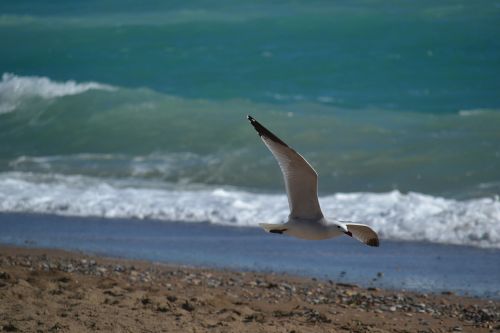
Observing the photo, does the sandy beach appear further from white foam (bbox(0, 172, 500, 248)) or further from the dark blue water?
white foam (bbox(0, 172, 500, 248))

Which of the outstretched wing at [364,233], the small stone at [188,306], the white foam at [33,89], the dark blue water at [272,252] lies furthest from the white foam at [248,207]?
the white foam at [33,89]

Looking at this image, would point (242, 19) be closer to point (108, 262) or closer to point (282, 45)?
point (282, 45)

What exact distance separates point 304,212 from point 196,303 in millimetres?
1062

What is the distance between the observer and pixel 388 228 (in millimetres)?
10727

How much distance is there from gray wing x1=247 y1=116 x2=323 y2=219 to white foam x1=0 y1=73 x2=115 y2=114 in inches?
585

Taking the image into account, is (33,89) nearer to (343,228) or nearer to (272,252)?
(272,252)

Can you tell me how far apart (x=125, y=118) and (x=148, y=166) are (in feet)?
15.1

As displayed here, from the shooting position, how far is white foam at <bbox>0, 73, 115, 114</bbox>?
22.1m

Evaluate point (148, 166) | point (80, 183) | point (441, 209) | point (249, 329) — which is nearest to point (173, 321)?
point (249, 329)

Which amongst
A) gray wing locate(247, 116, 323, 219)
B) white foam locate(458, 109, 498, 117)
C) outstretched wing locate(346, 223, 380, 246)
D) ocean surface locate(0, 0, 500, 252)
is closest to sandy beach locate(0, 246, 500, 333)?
outstretched wing locate(346, 223, 380, 246)

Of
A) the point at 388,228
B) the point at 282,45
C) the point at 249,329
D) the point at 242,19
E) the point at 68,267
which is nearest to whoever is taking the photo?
the point at 249,329

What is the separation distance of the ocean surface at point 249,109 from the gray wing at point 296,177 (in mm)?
2998

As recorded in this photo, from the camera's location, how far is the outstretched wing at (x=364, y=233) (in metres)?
7.34

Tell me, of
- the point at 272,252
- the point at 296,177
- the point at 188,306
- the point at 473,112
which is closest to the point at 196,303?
the point at 188,306
